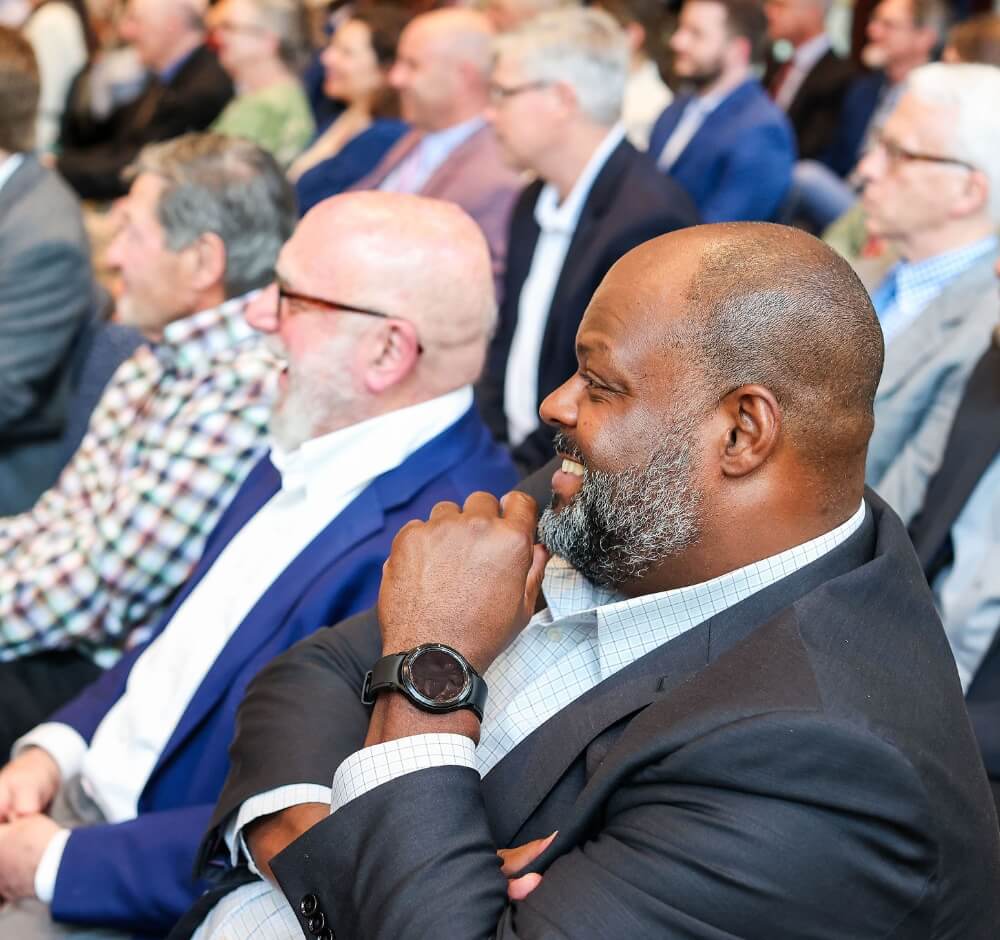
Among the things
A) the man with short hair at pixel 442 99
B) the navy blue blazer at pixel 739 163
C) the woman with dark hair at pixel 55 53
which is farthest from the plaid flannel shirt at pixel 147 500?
the woman with dark hair at pixel 55 53

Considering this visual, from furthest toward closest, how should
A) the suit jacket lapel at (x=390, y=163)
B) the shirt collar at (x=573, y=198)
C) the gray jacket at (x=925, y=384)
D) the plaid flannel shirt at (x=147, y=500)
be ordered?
the suit jacket lapel at (x=390, y=163), the shirt collar at (x=573, y=198), the gray jacket at (x=925, y=384), the plaid flannel shirt at (x=147, y=500)

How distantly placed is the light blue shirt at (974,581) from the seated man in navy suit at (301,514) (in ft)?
2.29

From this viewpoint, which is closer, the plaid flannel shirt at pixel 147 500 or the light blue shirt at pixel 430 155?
the plaid flannel shirt at pixel 147 500

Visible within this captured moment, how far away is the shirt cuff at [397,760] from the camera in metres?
1.10

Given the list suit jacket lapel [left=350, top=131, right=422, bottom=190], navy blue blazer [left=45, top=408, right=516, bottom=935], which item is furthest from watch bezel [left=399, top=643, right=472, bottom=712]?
suit jacket lapel [left=350, top=131, right=422, bottom=190]

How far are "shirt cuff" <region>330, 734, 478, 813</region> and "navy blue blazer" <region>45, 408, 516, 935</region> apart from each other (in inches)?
19.4

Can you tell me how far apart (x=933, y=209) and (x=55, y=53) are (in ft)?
15.2

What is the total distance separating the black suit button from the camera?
113cm

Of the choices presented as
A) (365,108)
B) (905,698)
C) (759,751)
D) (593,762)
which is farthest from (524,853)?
(365,108)

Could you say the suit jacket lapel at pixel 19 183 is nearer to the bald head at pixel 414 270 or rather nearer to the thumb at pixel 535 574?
the bald head at pixel 414 270

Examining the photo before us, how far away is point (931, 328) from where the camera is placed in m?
2.32

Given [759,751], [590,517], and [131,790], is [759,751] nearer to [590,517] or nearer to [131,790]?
[590,517]

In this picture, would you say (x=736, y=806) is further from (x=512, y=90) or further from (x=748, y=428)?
(x=512, y=90)

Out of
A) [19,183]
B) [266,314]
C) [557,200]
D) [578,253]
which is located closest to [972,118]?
[578,253]
